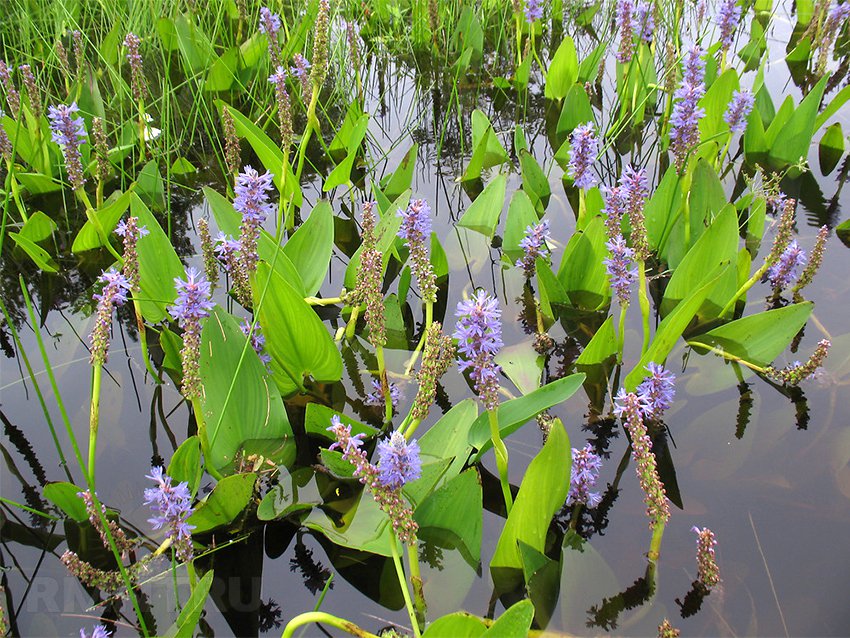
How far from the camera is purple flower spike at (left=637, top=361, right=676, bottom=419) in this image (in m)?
2.23

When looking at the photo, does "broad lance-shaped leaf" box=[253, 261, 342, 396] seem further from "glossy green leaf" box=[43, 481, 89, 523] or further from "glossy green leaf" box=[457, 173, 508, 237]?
"glossy green leaf" box=[457, 173, 508, 237]

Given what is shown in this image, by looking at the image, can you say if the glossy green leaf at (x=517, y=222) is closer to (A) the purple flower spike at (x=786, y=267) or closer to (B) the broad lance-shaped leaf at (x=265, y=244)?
(B) the broad lance-shaped leaf at (x=265, y=244)

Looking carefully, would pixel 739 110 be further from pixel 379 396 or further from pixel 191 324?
pixel 191 324

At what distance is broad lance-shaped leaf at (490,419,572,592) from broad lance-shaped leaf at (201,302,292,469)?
0.83 meters

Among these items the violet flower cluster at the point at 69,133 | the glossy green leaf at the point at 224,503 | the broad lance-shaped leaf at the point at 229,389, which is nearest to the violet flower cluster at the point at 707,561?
the glossy green leaf at the point at 224,503

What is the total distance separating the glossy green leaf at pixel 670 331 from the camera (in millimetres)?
2154

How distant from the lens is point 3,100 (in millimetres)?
4215

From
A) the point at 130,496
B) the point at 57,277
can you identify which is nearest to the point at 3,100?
the point at 57,277

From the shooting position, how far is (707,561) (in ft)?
6.00

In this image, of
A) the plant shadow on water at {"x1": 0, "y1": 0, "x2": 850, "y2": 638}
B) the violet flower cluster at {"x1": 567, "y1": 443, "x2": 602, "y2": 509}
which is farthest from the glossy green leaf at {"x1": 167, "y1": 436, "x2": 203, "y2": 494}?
the violet flower cluster at {"x1": 567, "y1": 443, "x2": 602, "y2": 509}

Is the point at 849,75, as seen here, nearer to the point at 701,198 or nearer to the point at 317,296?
the point at 701,198

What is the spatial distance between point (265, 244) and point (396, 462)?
4.61ft

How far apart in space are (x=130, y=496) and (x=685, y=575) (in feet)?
5.42

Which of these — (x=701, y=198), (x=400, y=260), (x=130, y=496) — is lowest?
(x=130, y=496)
